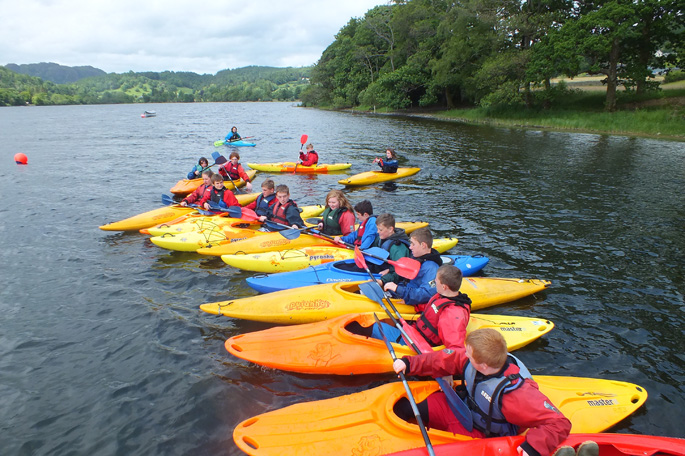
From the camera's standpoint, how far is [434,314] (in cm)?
448

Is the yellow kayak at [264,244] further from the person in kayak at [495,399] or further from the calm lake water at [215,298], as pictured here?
the person in kayak at [495,399]

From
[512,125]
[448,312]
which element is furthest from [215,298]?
[512,125]

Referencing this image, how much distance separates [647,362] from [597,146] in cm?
1844

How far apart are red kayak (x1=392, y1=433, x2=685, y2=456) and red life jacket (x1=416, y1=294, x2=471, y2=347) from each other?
136 cm

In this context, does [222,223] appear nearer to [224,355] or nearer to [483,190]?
[224,355]

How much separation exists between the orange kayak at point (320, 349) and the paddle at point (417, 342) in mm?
228

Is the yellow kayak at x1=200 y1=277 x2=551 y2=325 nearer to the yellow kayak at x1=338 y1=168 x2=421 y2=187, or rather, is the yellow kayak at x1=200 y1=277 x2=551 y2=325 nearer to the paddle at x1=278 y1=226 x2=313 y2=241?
the paddle at x1=278 y1=226 x2=313 y2=241

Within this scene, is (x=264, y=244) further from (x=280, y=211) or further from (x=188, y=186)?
(x=188, y=186)

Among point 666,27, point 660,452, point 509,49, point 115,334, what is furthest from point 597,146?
point 115,334

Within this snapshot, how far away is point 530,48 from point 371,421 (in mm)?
31431

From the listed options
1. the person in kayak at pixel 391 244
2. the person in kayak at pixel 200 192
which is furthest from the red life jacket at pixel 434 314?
the person in kayak at pixel 200 192

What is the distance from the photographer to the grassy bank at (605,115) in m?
22.7

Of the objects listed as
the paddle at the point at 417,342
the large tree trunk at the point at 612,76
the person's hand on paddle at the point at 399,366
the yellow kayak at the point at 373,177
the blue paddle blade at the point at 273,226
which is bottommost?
the paddle at the point at 417,342

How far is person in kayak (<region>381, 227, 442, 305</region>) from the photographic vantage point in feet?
17.0
